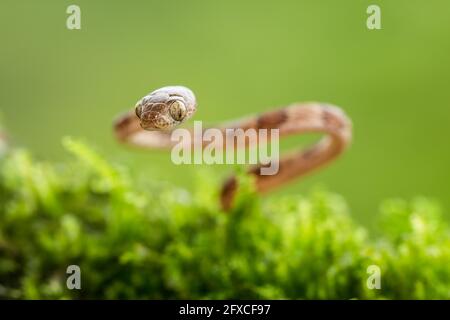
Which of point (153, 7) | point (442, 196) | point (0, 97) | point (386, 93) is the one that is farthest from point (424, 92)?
point (0, 97)

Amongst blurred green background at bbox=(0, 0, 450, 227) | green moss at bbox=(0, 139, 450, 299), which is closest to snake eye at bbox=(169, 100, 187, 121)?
green moss at bbox=(0, 139, 450, 299)

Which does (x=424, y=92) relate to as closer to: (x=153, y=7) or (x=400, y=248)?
(x=153, y=7)

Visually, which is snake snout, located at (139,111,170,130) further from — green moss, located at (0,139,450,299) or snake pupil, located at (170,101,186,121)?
green moss, located at (0,139,450,299)

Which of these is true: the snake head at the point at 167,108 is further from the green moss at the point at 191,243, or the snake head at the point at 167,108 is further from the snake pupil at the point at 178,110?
the green moss at the point at 191,243

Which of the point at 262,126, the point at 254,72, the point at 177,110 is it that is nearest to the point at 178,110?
the point at 177,110

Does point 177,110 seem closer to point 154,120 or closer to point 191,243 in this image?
point 154,120

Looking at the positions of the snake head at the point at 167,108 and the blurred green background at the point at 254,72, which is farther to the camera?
the blurred green background at the point at 254,72

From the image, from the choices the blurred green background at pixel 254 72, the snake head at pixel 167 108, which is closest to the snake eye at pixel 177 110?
the snake head at pixel 167 108
